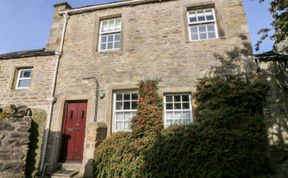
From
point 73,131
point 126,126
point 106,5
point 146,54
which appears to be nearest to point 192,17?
point 146,54

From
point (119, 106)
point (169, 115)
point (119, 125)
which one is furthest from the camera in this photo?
point (119, 106)

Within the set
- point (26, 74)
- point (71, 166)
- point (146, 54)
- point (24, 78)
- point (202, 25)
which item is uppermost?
point (202, 25)

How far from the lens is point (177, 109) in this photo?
23.6 feet

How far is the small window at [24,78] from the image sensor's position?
8.80 metres

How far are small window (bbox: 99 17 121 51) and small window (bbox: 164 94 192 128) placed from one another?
3543mm

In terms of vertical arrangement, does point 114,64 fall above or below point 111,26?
below

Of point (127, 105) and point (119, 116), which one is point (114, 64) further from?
point (119, 116)

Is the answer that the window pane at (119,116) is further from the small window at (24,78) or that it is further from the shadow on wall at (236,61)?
the small window at (24,78)

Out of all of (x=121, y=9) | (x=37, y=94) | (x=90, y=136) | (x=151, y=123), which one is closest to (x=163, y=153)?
(x=151, y=123)

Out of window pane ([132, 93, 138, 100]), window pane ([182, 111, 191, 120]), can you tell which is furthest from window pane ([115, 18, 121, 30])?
window pane ([182, 111, 191, 120])

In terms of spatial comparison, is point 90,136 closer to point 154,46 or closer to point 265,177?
point 154,46

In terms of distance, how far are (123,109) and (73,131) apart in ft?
7.55

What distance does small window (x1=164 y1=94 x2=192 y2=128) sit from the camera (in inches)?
277

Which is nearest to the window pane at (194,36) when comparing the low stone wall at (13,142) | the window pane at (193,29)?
the window pane at (193,29)
